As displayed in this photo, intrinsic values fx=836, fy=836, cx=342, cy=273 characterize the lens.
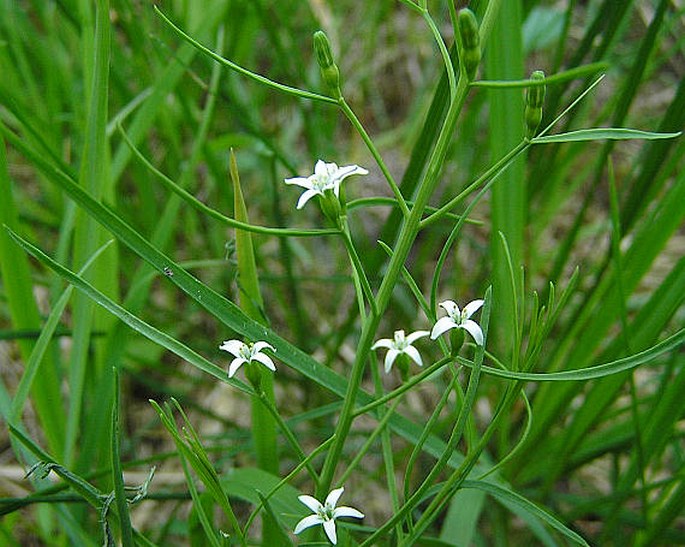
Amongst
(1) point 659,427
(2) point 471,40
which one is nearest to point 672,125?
(1) point 659,427

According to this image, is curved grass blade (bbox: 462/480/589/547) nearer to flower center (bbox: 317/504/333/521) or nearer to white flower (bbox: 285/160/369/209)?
flower center (bbox: 317/504/333/521)

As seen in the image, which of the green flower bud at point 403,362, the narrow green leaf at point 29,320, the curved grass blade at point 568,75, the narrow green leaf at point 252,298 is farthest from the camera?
the narrow green leaf at point 29,320

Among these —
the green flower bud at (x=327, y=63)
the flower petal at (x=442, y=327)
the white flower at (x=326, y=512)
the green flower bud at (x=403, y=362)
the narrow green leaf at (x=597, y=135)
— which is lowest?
the white flower at (x=326, y=512)

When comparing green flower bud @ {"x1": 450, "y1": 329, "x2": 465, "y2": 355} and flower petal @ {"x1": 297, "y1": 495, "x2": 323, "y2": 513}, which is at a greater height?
green flower bud @ {"x1": 450, "y1": 329, "x2": 465, "y2": 355}

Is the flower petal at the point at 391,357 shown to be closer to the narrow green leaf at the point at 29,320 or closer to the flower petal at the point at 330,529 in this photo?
the flower petal at the point at 330,529

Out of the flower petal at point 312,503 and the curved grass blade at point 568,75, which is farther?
the flower petal at point 312,503

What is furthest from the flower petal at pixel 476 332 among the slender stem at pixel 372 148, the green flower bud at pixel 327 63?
the green flower bud at pixel 327 63

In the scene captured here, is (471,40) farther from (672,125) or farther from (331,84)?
(672,125)

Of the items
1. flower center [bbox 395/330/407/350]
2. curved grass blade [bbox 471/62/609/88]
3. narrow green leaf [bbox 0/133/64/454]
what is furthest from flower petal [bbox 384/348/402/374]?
narrow green leaf [bbox 0/133/64/454]
